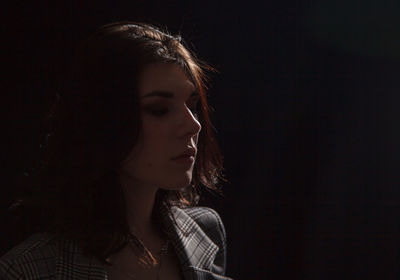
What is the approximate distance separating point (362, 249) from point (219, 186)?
56cm

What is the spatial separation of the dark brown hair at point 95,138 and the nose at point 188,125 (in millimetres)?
109

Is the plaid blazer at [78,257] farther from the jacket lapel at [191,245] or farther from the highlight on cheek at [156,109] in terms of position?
the highlight on cheek at [156,109]

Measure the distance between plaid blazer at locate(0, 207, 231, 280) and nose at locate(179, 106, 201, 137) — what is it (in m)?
0.32

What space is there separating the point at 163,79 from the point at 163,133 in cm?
13

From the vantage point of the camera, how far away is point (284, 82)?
169 centimetres

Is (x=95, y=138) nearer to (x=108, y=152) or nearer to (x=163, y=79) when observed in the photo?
(x=108, y=152)

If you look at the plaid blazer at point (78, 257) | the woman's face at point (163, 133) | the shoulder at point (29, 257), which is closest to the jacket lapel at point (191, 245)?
the plaid blazer at point (78, 257)

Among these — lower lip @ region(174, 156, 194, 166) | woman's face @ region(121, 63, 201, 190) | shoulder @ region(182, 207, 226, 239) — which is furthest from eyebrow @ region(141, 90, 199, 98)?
shoulder @ region(182, 207, 226, 239)

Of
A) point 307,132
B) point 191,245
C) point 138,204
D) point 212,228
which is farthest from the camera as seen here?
point 307,132

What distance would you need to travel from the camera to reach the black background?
1.67 meters

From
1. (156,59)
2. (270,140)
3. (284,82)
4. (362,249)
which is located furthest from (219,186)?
(156,59)

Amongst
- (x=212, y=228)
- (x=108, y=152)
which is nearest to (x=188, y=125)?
(x=108, y=152)

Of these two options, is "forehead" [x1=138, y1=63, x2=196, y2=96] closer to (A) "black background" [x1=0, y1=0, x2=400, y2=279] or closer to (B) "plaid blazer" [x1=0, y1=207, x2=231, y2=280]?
(B) "plaid blazer" [x1=0, y1=207, x2=231, y2=280]

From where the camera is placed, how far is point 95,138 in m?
1.10
